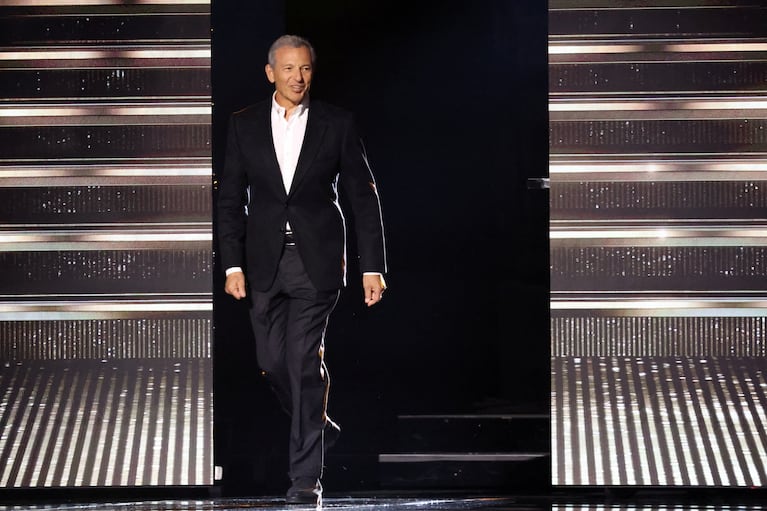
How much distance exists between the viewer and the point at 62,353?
14.5 feet

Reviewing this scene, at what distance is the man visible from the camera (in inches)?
163

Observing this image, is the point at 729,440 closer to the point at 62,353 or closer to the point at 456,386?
the point at 456,386

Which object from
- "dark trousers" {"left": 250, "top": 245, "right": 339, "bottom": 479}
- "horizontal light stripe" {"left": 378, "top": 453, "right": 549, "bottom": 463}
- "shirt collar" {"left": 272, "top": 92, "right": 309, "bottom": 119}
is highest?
"shirt collar" {"left": 272, "top": 92, "right": 309, "bottom": 119}

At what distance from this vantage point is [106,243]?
4.41 meters

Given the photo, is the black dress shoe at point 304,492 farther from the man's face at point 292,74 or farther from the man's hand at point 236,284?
the man's face at point 292,74

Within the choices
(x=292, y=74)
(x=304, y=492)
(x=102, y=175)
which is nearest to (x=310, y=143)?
(x=292, y=74)

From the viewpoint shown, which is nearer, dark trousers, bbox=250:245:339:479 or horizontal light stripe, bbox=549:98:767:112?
dark trousers, bbox=250:245:339:479

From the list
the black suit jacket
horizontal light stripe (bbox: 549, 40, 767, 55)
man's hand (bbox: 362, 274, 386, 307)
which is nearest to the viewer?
the black suit jacket

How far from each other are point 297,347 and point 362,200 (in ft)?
1.98

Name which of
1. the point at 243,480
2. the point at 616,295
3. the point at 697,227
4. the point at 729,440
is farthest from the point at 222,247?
the point at 729,440

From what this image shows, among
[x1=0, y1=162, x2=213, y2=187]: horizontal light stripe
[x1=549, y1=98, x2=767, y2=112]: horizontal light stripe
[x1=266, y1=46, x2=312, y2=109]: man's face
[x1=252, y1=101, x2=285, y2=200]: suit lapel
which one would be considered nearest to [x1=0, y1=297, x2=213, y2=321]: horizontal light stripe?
[x1=0, y1=162, x2=213, y2=187]: horizontal light stripe

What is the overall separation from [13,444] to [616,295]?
2440 mm

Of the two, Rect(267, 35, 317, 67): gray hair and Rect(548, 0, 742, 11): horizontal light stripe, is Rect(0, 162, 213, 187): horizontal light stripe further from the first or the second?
Rect(548, 0, 742, 11): horizontal light stripe

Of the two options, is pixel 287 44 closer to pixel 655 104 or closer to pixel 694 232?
pixel 655 104
